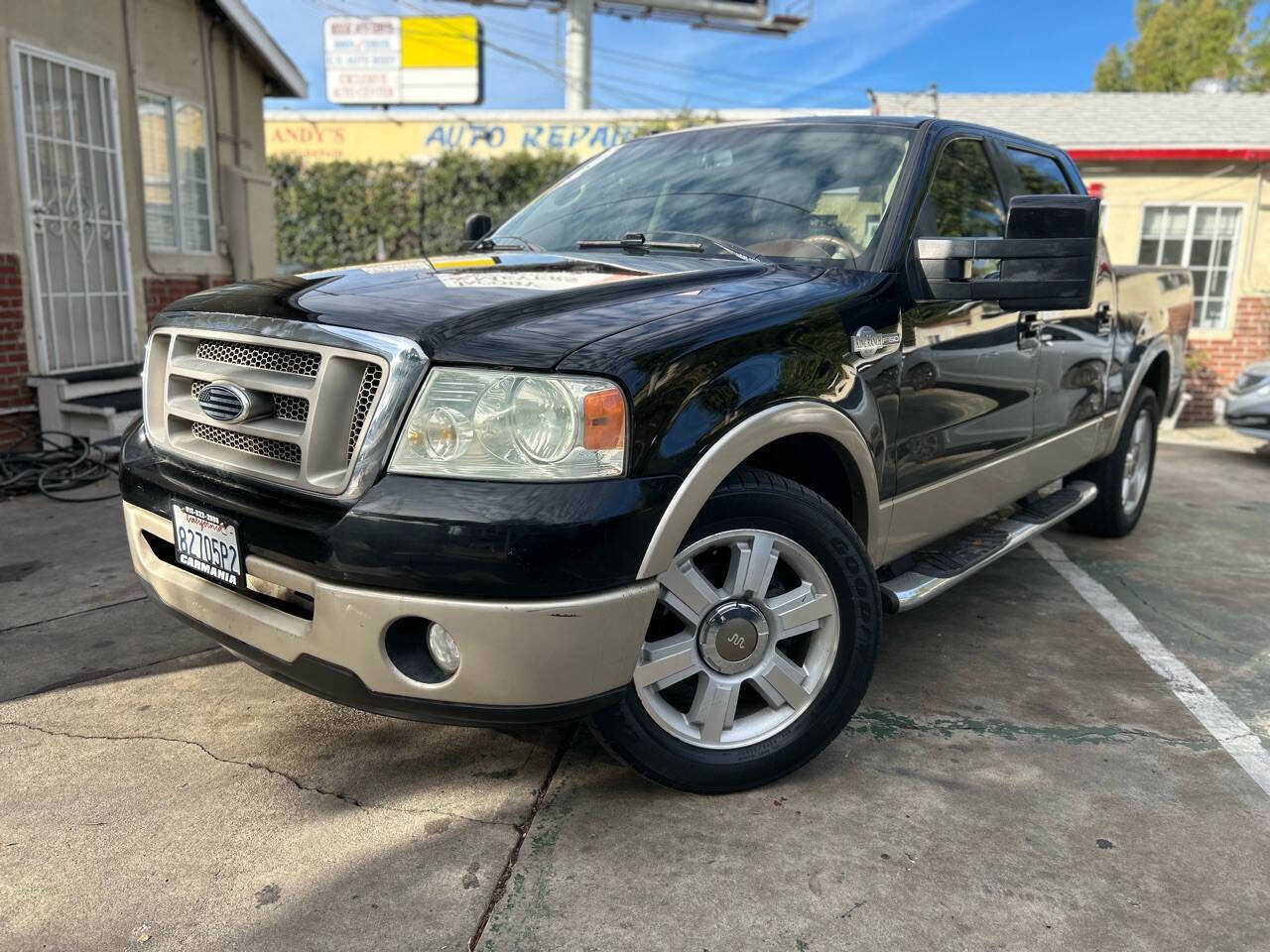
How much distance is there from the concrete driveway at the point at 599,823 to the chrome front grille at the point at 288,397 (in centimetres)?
88

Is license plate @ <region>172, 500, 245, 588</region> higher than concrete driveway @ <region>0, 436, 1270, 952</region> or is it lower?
higher

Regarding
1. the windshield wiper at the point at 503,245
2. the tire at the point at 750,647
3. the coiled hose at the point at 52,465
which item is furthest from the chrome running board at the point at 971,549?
the coiled hose at the point at 52,465

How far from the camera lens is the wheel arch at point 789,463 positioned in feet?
7.11

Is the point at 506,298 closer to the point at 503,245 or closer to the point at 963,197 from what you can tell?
the point at 503,245

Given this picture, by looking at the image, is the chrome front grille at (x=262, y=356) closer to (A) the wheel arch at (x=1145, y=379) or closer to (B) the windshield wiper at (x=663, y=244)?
(B) the windshield wiper at (x=663, y=244)

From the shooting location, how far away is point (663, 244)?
126 inches

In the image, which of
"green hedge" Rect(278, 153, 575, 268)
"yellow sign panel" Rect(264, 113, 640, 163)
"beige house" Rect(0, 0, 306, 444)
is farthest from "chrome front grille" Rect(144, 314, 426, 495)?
"yellow sign panel" Rect(264, 113, 640, 163)

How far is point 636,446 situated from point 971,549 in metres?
1.88

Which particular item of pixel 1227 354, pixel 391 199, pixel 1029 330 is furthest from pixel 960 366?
pixel 391 199

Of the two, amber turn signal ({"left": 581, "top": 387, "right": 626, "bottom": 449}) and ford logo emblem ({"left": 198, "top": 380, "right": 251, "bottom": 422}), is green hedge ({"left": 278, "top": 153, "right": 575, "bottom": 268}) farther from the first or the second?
amber turn signal ({"left": 581, "top": 387, "right": 626, "bottom": 449})

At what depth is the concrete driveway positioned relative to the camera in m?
2.09

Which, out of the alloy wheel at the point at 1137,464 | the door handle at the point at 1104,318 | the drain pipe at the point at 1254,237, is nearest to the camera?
the door handle at the point at 1104,318

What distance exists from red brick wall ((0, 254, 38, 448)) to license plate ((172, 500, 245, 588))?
4994mm

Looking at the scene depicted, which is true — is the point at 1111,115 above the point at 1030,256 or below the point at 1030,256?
above
